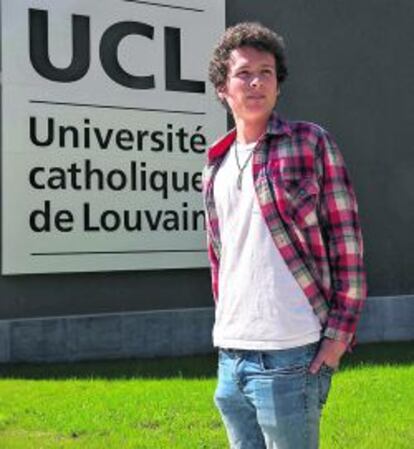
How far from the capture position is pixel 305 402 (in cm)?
239

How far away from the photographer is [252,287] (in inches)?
96.8

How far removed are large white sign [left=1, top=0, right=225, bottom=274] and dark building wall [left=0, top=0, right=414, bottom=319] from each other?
92 cm

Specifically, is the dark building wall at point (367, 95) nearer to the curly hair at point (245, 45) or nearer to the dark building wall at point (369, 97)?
the dark building wall at point (369, 97)

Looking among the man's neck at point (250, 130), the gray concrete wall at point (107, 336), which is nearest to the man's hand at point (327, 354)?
the man's neck at point (250, 130)

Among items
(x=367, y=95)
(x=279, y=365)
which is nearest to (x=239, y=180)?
(x=279, y=365)

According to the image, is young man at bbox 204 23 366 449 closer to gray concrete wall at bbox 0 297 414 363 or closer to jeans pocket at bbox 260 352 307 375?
jeans pocket at bbox 260 352 307 375

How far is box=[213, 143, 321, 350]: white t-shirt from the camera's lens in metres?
2.41

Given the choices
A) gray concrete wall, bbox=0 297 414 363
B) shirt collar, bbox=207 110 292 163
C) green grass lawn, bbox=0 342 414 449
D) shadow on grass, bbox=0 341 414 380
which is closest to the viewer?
shirt collar, bbox=207 110 292 163

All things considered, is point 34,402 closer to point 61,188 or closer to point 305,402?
point 61,188

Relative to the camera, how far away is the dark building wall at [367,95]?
11.5 m

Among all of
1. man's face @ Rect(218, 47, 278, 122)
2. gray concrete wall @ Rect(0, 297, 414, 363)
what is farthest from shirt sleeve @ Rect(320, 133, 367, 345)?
gray concrete wall @ Rect(0, 297, 414, 363)

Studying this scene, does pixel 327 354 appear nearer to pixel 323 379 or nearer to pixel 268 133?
pixel 323 379

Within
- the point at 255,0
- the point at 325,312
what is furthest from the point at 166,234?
the point at 325,312

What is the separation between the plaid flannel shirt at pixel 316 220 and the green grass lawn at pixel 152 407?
10.1 ft
